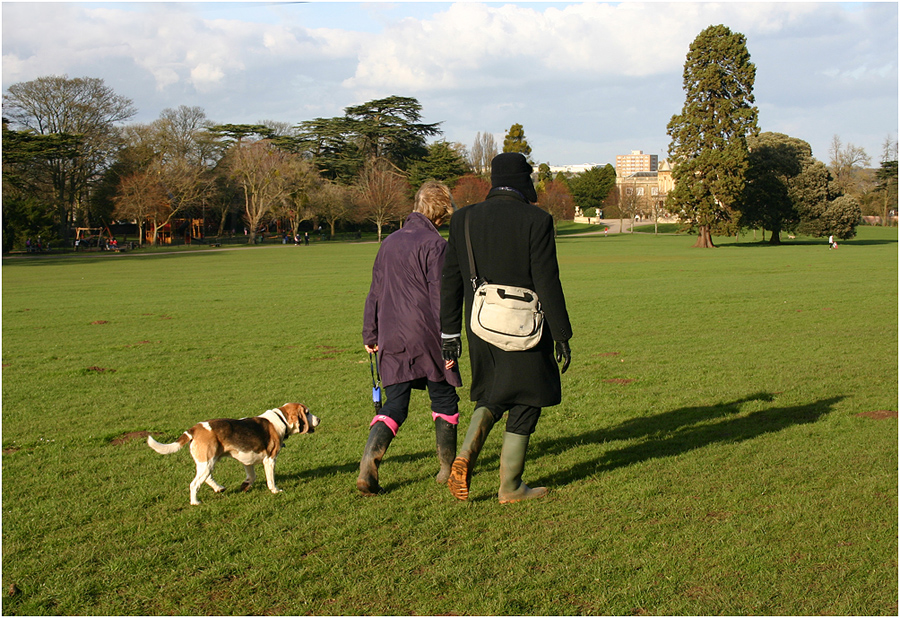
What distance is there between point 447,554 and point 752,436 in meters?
3.50

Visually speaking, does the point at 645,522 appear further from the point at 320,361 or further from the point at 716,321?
the point at 716,321

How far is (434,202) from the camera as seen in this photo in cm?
493

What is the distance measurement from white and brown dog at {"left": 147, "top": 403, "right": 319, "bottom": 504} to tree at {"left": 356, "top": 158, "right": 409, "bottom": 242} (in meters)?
67.4

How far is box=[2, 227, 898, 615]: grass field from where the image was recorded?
11.3ft

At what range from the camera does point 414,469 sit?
5.41m

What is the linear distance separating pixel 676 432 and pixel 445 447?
2.40m

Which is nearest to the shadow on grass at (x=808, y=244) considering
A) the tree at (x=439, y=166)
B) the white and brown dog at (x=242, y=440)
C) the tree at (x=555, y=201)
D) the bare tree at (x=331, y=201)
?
the tree at (x=555, y=201)

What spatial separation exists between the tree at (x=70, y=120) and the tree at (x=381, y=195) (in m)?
23.0

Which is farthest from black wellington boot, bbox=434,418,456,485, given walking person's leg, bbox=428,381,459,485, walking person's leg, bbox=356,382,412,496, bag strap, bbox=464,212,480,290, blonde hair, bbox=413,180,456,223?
blonde hair, bbox=413,180,456,223

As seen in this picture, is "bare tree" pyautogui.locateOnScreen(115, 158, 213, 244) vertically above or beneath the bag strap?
above

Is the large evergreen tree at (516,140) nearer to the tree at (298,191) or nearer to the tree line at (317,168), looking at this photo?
the tree line at (317,168)

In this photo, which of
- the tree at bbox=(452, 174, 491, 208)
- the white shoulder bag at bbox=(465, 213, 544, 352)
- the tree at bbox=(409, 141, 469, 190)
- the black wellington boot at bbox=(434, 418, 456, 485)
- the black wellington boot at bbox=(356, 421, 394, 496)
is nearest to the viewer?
the white shoulder bag at bbox=(465, 213, 544, 352)

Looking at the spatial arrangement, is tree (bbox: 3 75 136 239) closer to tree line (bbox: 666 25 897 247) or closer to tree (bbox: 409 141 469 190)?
tree (bbox: 409 141 469 190)

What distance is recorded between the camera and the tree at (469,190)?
75.6m
